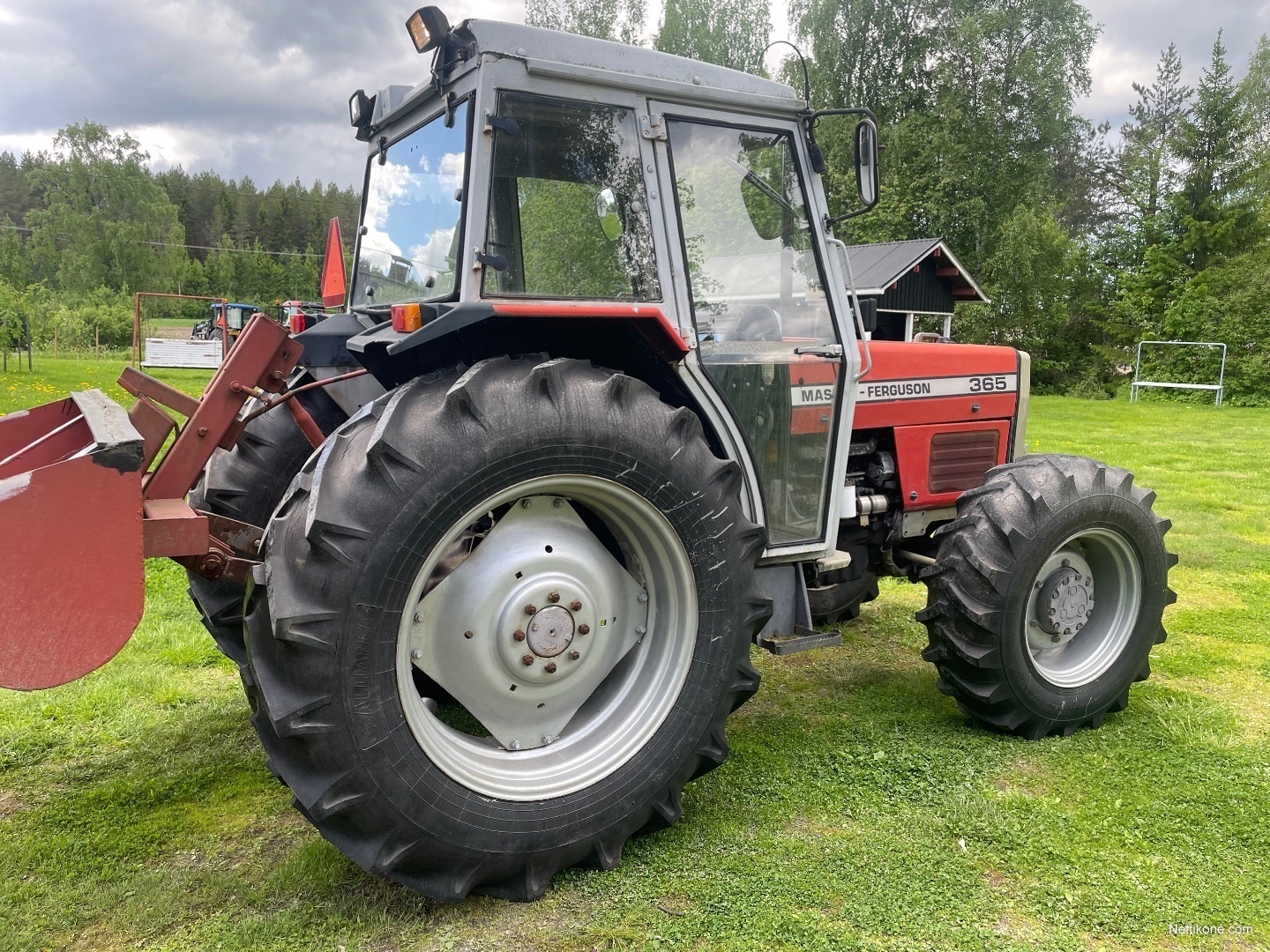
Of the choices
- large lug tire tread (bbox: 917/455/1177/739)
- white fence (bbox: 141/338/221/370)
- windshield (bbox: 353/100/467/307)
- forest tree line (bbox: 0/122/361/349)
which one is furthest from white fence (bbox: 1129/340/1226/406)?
forest tree line (bbox: 0/122/361/349)

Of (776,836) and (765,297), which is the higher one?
(765,297)

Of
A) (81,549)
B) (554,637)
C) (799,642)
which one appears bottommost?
(799,642)

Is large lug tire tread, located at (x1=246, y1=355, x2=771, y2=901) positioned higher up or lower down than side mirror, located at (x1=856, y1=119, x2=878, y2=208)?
lower down

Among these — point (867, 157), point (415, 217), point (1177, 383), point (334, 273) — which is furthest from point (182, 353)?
point (1177, 383)

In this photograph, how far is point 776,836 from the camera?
2793 mm

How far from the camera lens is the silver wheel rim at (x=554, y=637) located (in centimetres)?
254

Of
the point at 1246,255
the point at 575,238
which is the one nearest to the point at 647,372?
the point at 575,238

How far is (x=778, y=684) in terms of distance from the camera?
4141 mm

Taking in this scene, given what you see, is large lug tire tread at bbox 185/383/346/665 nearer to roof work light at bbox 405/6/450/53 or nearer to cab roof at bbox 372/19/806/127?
cab roof at bbox 372/19/806/127

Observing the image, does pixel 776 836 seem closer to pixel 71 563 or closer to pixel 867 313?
pixel 867 313

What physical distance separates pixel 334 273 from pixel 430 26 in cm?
184

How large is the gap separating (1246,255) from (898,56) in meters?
12.2

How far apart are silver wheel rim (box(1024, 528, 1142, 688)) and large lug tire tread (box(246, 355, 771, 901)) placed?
5.22 ft

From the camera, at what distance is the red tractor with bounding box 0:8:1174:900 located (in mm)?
2180
